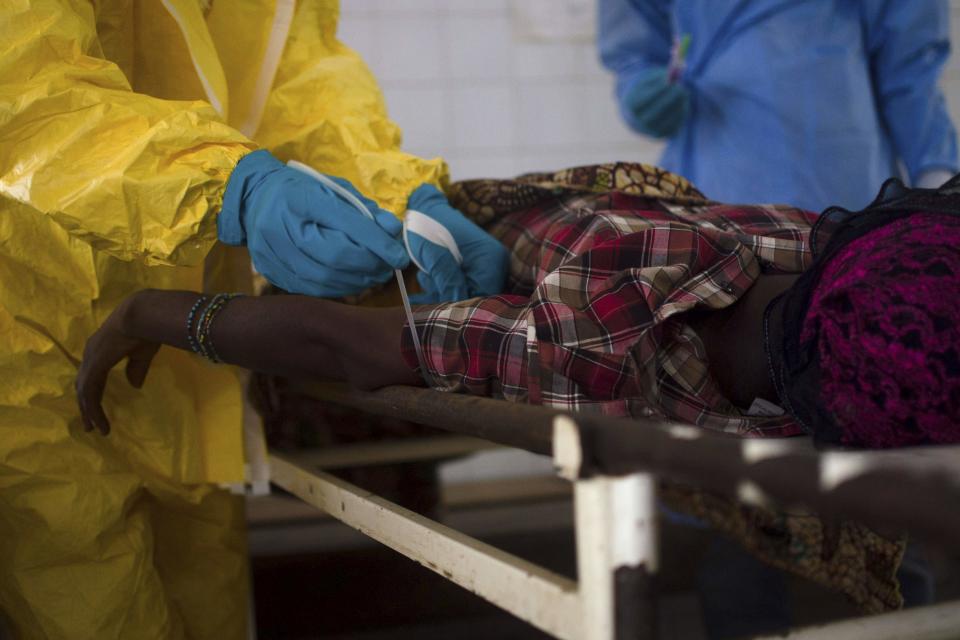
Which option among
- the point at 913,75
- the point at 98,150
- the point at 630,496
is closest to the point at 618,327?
the point at 630,496

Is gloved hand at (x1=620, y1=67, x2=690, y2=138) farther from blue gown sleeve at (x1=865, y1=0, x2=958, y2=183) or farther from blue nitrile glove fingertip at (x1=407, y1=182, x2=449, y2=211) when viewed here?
blue nitrile glove fingertip at (x1=407, y1=182, x2=449, y2=211)

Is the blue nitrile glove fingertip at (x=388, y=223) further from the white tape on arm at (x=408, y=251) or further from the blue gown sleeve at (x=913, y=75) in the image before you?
the blue gown sleeve at (x=913, y=75)

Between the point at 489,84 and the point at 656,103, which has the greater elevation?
the point at 489,84

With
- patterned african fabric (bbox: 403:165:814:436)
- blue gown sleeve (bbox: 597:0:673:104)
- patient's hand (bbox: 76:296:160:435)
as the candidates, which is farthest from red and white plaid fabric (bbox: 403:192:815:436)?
blue gown sleeve (bbox: 597:0:673:104)

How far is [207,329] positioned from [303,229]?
0.16 m

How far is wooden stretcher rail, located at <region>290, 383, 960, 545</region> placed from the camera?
392mm

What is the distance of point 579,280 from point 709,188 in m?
1.34

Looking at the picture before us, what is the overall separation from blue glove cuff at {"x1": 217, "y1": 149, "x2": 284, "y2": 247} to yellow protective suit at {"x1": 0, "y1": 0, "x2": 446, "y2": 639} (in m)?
0.01

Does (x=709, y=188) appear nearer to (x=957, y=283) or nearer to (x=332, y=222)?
(x=332, y=222)

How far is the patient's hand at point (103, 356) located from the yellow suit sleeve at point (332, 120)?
343 mm

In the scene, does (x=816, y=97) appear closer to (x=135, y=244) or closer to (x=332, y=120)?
(x=332, y=120)

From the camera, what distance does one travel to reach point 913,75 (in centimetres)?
189

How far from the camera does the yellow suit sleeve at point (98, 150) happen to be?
0.89 meters

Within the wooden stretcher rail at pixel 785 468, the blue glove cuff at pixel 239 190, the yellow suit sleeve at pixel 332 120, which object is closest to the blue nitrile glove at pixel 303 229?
the blue glove cuff at pixel 239 190
